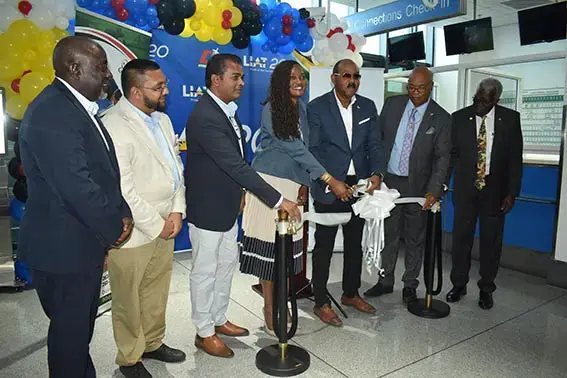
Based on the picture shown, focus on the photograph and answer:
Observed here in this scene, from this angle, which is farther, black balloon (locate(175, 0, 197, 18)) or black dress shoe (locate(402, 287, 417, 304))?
black balloon (locate(175, 0, 197, 18))

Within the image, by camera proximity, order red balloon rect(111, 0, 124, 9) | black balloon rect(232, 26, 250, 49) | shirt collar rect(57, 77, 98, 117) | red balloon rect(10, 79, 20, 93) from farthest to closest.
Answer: black balloon rect(232, 26, 250, 49)
red balloon rect(111, 0, 124, 9)
red balloon rect(10, 79, 20, 93)
shirt collar rect(57, 77, 98, 117)

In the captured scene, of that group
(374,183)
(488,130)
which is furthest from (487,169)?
(374,183)

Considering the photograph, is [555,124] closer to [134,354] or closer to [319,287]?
Answer: [319,287]

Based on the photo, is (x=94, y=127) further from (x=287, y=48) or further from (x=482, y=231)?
(x=287, y=48)

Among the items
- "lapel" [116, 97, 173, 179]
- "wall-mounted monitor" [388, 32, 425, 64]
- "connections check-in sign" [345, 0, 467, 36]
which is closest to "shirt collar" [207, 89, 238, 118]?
"lapel" [116, 97, 173, 179]

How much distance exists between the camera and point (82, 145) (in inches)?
63.0

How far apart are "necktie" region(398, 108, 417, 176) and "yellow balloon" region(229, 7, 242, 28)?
2100 mm

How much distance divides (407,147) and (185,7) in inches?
94.0

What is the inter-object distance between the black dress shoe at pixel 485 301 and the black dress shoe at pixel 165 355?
7.45 ft

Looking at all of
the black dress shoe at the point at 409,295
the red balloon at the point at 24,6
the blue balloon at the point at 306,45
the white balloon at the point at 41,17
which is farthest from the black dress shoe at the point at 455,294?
the red balloon at the point at 24,6

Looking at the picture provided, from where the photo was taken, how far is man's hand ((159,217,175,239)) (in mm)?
2174

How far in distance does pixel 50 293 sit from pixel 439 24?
9.96 metres

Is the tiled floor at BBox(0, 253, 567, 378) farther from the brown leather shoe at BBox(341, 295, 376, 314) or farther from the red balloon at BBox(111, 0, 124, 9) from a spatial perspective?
the red balloon at BBox(111, 0, 124, 9)

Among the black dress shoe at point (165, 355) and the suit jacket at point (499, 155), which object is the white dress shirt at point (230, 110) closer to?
the black dress shoe at point (165, 355)
